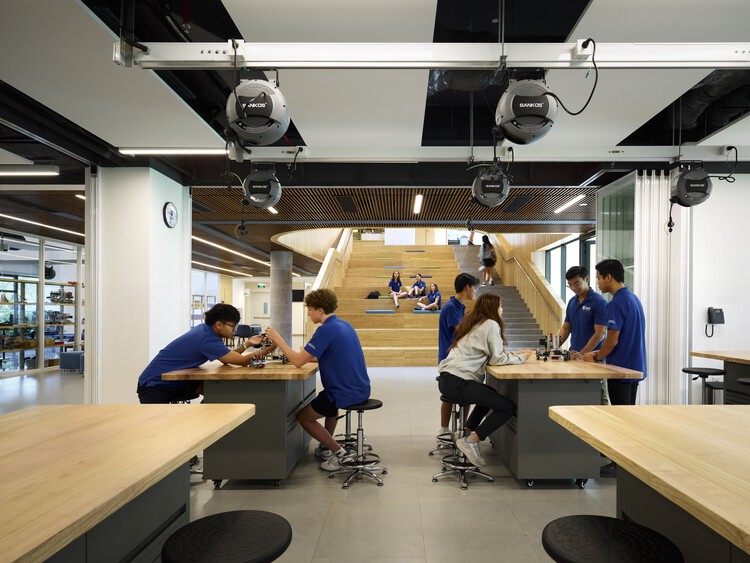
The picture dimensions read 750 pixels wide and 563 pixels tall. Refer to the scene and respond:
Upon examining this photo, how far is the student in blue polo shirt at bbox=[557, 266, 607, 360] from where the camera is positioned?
4270 millimetres

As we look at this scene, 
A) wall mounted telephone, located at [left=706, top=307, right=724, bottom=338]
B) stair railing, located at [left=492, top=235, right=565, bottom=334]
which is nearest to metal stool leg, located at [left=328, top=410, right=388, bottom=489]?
wall mounted telephone, located at [left=706, top=307, right=724, bottom=338]

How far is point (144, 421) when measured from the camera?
189cm

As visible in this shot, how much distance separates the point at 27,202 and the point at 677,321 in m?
9.21

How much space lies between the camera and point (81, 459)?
4.71 ft

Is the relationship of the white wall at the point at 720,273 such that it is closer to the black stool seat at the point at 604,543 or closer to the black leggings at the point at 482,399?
the black leggings at the point at 482,399

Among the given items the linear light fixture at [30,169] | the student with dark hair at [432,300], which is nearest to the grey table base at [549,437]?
the linear light fixture at [30,169]

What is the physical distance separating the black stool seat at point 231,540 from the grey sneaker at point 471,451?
2400mm

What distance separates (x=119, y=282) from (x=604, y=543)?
550 cm

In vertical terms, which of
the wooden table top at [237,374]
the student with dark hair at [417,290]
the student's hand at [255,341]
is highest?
the student with dark hair at [417,290]

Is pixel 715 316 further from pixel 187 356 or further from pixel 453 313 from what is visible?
pixel 187 356

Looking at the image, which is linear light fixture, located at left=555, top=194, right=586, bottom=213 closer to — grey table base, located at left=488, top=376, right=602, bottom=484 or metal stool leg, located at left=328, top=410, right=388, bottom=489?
grey table base, located at left=488, top=376, right=602, bottom=484

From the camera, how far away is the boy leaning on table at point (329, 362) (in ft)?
12.3

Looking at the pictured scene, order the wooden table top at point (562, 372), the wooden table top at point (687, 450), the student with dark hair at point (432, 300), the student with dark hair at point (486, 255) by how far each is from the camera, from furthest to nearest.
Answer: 1. the student with dark hair at point (432, 300)
2. the student with dark hair at point (486, 255)
3. the wooden table top at point (562, 372)
4. the wooden table top at point (687, 450)

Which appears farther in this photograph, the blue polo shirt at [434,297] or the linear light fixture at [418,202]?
the blue polo shirt at [434,297]
